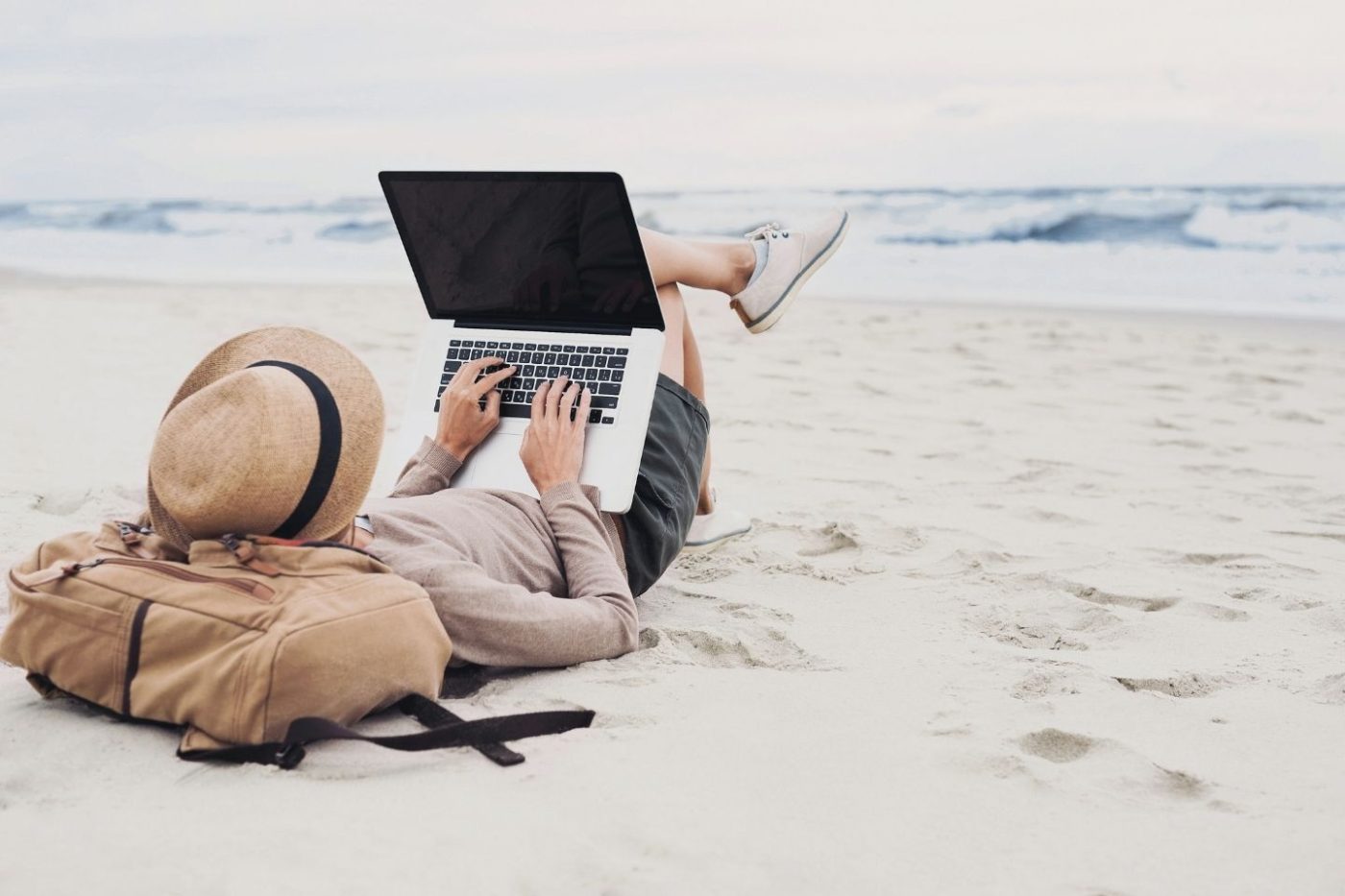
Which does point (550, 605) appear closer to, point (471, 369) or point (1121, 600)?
point (471, 369)

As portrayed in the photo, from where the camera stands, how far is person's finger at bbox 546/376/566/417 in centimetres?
293

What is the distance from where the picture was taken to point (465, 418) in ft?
9.80

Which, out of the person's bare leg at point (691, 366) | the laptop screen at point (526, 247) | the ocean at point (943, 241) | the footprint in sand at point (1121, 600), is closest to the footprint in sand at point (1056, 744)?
the footprint in sand at point (1121, 600)

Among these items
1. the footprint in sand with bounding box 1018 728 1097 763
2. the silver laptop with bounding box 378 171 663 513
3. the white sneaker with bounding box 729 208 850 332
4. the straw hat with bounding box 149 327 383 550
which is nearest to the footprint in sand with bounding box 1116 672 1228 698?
the footprint in sand with bounding box 1018 728 1097 763

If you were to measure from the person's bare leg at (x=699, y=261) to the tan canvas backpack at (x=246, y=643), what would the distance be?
4.13 feet

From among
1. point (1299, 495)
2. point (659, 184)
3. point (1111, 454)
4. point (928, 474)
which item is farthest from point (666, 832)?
point (659, 184)

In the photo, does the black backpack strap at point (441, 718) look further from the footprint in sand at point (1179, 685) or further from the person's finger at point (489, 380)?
the footprint in sand at point (1179, 685)

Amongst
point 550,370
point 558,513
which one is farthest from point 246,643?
point 550,370

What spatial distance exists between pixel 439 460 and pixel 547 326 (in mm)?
434

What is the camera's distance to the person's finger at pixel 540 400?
2.92 metres

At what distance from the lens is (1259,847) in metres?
1.91

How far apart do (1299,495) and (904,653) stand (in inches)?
87.1

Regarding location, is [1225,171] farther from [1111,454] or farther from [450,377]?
[450,377]

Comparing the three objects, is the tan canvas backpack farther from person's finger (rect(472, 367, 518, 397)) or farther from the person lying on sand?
person's finger (rect(472, 367, 518, 397))
